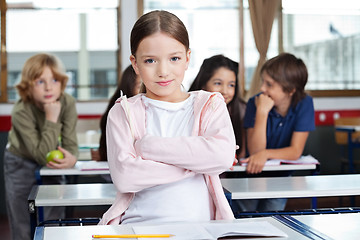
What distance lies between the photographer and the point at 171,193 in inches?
55.1

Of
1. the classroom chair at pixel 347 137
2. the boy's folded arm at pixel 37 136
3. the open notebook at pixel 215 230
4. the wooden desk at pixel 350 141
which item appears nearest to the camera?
the open notebook at pixel 215 230

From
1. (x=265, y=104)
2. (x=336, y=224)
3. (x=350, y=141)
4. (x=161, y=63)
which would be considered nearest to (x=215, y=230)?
(x=336, y=224)

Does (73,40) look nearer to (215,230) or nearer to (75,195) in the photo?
(75,195)

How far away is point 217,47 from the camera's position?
5312 mm

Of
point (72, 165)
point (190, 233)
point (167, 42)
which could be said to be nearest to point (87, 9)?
point (72, 165)

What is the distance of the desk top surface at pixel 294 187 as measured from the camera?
6.35 feet

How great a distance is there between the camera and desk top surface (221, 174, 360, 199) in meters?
1.93

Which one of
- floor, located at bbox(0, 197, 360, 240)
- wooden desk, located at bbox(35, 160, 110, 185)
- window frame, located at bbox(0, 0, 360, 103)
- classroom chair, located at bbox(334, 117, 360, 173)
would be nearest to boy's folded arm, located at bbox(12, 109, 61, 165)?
wooden desk, located at bbox(35, 160, 110, 185)

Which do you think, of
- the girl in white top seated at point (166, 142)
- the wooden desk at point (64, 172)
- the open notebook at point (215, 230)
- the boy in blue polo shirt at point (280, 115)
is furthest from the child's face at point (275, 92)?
the open notebook at point (215, 230)

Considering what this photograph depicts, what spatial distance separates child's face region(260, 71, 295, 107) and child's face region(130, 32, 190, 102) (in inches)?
60.6

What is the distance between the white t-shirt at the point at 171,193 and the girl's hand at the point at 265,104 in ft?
4.72

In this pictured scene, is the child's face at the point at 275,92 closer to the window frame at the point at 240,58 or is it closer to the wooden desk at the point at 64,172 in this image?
the wooden desk at the point at 64,172

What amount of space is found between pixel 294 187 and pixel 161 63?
90 cm

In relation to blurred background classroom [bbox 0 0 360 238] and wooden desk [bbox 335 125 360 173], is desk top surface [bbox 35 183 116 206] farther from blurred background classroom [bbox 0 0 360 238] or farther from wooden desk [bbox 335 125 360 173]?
wooden desk [bbox 335 125 360 173]
